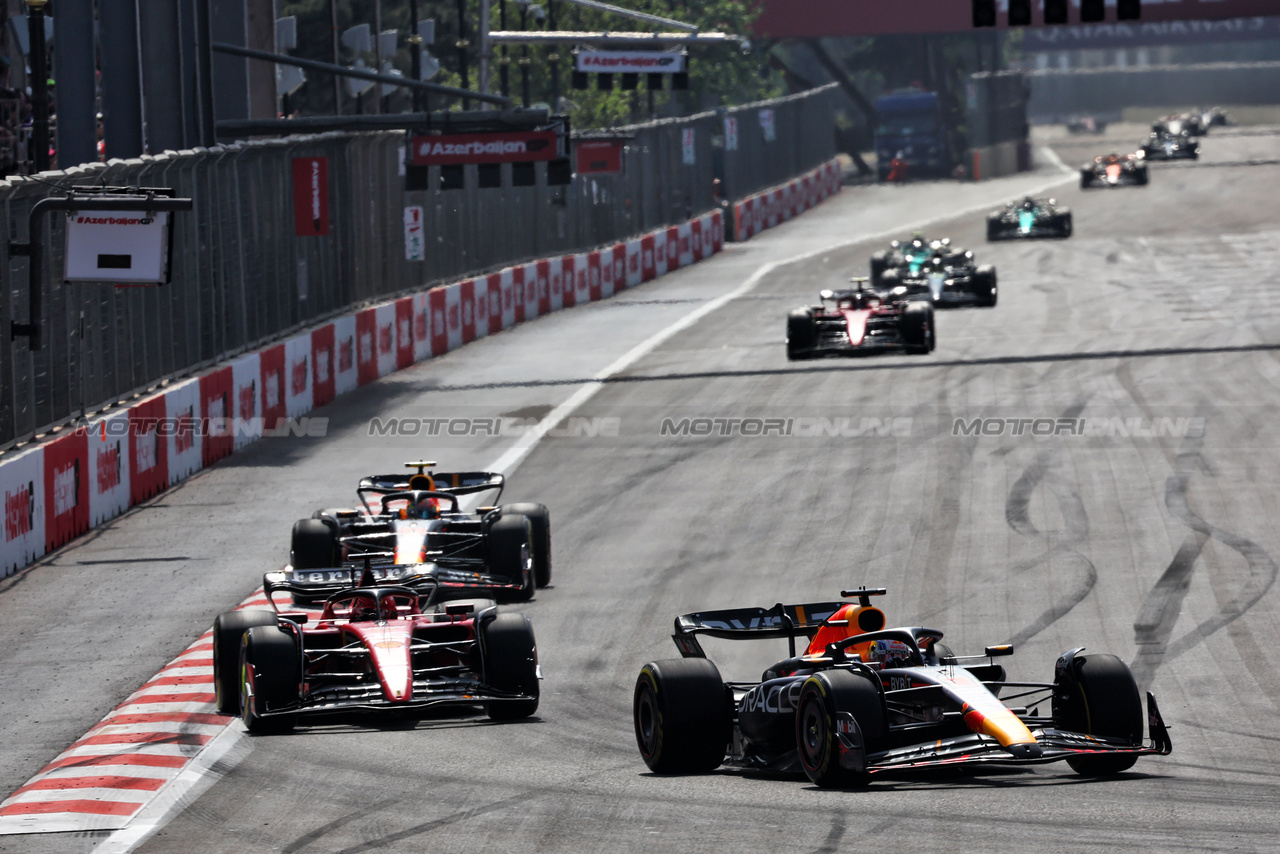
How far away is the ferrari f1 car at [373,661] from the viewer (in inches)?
404

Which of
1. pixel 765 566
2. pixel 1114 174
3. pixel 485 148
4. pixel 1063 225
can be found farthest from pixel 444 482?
pixel 1114 174

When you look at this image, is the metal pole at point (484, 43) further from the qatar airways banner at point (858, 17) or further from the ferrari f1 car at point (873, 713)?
the qatar airways banner at point (858, 17)

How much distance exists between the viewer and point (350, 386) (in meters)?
25.0

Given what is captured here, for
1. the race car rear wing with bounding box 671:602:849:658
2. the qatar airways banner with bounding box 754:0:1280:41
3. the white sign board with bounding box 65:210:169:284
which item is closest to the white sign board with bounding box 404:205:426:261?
the white sign board with bounding box 65:210:169:284

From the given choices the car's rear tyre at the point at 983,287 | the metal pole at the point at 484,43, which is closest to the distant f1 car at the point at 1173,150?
the metal pole at the point at 484,43

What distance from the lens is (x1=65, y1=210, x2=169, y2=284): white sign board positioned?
16.2 metres

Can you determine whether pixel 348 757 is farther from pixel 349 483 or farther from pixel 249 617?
pixel 349 483

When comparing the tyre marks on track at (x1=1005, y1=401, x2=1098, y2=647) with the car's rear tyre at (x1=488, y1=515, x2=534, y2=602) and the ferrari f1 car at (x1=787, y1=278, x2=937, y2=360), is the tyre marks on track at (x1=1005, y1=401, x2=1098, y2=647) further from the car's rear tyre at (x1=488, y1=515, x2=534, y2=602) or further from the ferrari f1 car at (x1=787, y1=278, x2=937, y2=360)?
the ferrari f1 car at (x1=787, y1=278, x2=937, y2=360)

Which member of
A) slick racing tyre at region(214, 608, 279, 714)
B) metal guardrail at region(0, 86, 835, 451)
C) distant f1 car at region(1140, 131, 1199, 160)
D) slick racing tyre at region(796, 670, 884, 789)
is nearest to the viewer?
slick racing tyre at region(796, 670, 884, 789)

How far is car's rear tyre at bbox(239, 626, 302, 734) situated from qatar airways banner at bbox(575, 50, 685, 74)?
3709cm

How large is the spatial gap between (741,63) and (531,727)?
65.5 metres

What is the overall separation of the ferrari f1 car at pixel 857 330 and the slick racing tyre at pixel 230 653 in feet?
51.8

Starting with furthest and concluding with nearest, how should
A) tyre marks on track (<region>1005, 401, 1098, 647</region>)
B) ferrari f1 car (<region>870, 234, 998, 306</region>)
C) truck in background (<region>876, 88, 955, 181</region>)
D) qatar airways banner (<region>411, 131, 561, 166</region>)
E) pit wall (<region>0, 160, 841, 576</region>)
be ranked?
truck in background (<region>876, 88, 955, 181</region>) → ferrari f1 car (<region>870, 234, 998, 306</region>) → qatar airways banner (<region>411, 131, 561, 166</region>) → pit wall (<region>0, 160, 841, 576</region>) → tyre marks on track (<region>1005, 401, 1098, 647</region>)

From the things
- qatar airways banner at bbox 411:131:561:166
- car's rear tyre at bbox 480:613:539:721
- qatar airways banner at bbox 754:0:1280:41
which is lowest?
car's rear tyre at bbox 480:613:539:721
